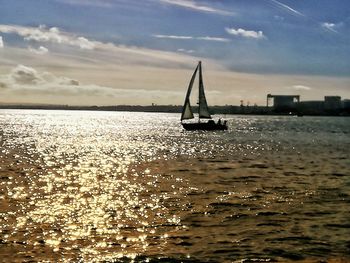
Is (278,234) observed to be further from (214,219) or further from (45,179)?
(45,179)

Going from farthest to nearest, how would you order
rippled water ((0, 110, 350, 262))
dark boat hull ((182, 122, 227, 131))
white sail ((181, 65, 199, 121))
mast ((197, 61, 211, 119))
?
1. dark boat hull ((182, 122, 227, 131))
2. mast ((197, 61, 211, 119))
3. white sail ((181, 65, 199, 121))
4. rippled water ((0, 110, 350, 262))

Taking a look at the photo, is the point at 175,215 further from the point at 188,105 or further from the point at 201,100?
the point at 201,100

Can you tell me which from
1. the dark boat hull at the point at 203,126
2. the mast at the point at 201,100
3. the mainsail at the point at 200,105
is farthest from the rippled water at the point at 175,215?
the dark boat hull at the point at 203,126

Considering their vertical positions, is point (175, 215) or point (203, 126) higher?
point (203, 126)

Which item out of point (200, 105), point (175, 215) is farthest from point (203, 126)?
point (175, 215)

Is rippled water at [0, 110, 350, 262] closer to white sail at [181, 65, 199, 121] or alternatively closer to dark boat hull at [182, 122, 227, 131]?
white sail at [181, 65, 199, 121]

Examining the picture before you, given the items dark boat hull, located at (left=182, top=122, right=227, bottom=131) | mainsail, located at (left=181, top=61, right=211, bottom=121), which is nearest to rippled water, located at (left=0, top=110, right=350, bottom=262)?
mainsail, located at (left=181, top=61, right=211, bottom=121)

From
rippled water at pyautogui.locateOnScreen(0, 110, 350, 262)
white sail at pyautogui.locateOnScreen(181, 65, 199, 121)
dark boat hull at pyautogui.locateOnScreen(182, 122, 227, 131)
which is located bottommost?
rippled water at pyautogui.locateOnScreen(0, 110, 350, 262)

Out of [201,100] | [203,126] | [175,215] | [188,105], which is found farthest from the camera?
[203,126]

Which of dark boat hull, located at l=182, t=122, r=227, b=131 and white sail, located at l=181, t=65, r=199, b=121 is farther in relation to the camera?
dark boat hull, located at l=182, t=122, r=227, b=131

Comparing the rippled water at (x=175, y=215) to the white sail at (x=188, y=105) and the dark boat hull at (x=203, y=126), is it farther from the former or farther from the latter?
the dark boat hull at (x=203, y=126)

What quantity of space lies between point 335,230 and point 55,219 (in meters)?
15.1

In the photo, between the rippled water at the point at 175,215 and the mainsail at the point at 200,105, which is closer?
the rippled water at the point at 175,215

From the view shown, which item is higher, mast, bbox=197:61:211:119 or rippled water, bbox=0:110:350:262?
mast, bbox=197:61:211:119
